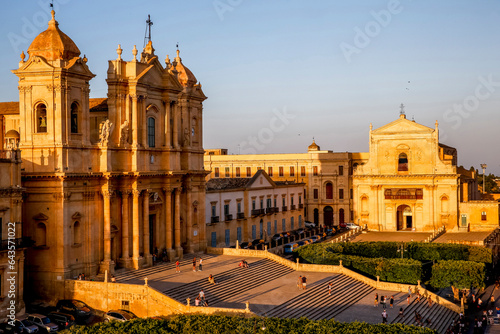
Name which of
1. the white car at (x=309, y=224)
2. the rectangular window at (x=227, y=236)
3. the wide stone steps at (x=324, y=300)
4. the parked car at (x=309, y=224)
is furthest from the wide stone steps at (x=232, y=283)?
the white car at (x=309, y=224)

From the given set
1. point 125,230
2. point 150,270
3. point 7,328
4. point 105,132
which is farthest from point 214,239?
point 7,328

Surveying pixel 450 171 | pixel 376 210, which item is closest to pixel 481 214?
pixel 450 171

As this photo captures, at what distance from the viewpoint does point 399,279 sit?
50000 millimetres

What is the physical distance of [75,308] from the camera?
3766cm

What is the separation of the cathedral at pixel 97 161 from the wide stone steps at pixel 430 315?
1820 centimetres

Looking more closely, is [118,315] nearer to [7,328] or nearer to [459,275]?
[7,328]

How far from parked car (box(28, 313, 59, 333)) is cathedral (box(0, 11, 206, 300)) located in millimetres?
3995

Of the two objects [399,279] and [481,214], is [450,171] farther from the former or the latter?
[399,279]

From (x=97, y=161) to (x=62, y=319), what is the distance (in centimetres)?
1136

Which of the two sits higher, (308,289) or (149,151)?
(149,151)

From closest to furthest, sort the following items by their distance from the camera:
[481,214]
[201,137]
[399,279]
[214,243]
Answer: [399,279] → [201,137] → [214,243] → [481,214]

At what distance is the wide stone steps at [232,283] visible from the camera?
39.5 meters

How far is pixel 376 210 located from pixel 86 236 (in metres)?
44.9

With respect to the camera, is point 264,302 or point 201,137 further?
point 201,137
